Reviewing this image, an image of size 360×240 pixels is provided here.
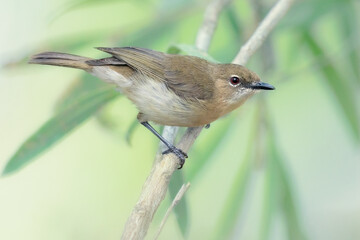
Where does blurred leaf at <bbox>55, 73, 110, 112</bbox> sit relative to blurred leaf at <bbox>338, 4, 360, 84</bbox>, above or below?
below

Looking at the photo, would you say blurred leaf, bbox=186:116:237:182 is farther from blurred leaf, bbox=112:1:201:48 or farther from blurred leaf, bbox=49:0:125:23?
blurred leaf, bbox=49:0:125:23

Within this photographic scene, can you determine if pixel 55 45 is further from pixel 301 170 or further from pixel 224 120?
pixel 301 170

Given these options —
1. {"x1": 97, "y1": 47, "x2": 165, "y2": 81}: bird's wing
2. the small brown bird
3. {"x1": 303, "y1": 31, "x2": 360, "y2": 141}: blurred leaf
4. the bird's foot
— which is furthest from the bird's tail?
{"x1": 303, "y1": 31, "x2": 360, "y2": 141}: blurred leaf

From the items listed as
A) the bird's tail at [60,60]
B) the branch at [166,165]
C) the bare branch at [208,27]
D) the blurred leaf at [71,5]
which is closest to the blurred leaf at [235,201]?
the branch at [166,165]

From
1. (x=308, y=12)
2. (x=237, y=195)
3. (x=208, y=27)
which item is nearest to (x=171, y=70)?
(x=208, y=27)

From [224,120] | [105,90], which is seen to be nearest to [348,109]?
[224,120]

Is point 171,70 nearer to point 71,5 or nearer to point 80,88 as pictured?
point 80,88
